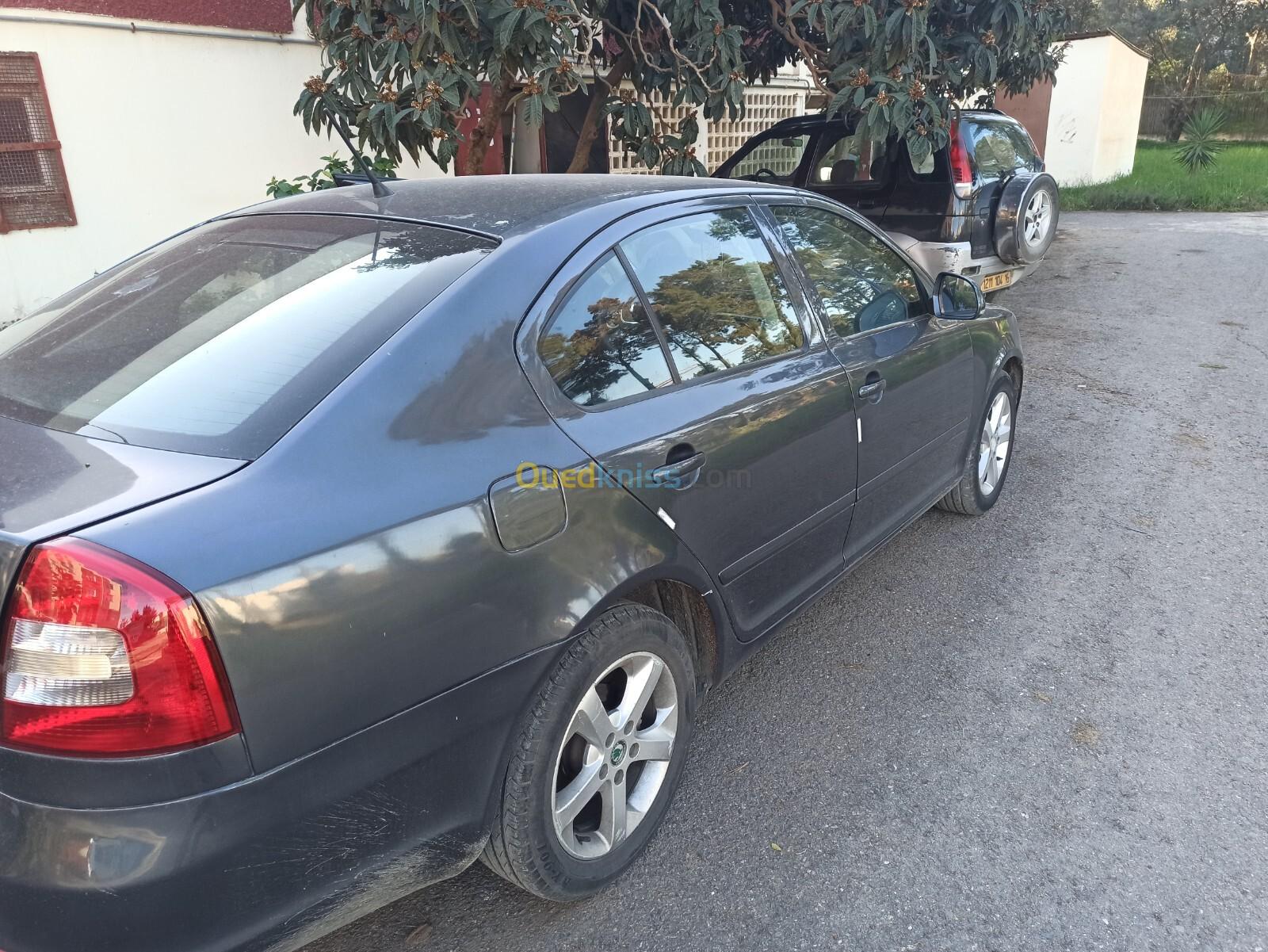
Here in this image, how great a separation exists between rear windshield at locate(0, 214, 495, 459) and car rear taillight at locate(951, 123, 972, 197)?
237 inches

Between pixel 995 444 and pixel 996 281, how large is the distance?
3613 millimetres

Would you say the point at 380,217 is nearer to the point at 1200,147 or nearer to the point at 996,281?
the point at 996,281

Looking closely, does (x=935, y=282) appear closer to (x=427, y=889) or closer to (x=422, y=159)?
(x=427, y=889)

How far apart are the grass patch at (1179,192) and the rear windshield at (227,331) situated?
718 inches

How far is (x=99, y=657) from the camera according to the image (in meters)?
1.44

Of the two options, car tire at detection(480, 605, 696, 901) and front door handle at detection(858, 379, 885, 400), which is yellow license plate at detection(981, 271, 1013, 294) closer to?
front door handle at detection(858, 379, 885, 400)

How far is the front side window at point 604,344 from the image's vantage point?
2182 mm

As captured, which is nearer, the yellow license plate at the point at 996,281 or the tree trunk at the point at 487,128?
the tree trunk at the point at 487,128

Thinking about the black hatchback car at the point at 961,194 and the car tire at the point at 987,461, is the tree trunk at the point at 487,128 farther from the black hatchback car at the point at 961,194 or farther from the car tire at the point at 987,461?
the car tire at the point at 987,461

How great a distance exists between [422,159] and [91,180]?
9.35 ft

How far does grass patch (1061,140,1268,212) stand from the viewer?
17.0 metres

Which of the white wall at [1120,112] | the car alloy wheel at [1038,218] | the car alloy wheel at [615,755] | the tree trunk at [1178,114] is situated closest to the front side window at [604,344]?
the car alloy wheel at [615,755]

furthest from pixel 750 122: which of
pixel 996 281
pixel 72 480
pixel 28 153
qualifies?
pixel 72 480

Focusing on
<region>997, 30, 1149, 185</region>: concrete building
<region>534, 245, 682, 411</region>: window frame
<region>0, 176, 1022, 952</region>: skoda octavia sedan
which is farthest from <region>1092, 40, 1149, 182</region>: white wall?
<region>534, 245, 682, 411</region>: window frame
